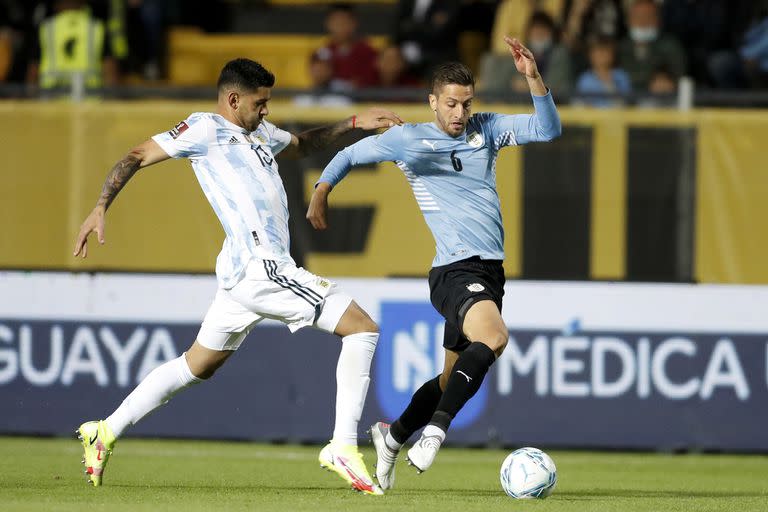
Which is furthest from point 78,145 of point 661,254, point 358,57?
point 661,254

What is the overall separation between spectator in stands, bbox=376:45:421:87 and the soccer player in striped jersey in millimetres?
6466

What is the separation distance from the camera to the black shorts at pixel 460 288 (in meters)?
7.56

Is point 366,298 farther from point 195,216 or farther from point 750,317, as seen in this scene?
point 750,317

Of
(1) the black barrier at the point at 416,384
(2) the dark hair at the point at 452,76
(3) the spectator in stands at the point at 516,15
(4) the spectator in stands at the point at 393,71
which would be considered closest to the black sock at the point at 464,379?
(2) the dark hair at the point at 452,76

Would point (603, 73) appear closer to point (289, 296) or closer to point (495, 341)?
point (495, 341)

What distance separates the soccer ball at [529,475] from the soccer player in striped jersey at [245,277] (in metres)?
0.67

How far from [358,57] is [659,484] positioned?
22.6ft

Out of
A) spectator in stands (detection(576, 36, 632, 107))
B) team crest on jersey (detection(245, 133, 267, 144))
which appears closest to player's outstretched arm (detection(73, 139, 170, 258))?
team crest on jersey (detection(245, 133, 267, 144))

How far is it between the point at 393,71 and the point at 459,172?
6534 mm

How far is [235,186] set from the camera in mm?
7594

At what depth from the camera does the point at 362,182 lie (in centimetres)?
1177

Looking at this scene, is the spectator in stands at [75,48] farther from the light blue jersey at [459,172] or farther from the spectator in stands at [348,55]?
the light blue jersey at [459,172]

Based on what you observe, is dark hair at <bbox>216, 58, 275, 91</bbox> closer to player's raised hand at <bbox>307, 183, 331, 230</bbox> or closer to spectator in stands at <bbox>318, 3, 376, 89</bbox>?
player's raised hand at <bbox>307, 183, 331, 230</bbox>

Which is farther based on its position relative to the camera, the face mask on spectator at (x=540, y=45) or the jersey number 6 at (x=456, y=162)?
the face mask on spectator at (x=540, y=45)
